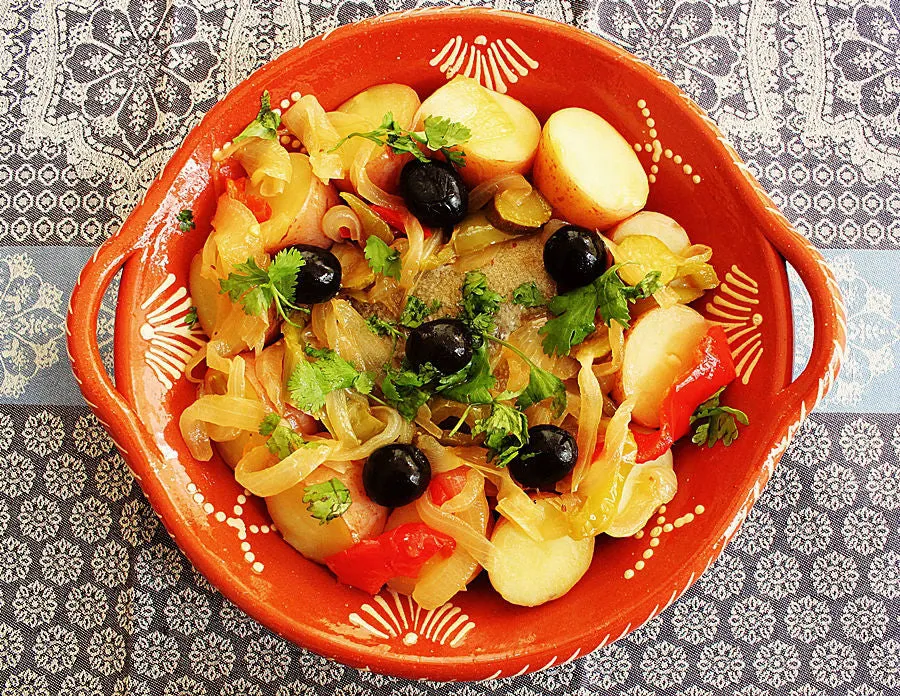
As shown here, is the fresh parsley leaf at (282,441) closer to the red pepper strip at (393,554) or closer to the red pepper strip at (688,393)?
the red pepper strip at (393,554)

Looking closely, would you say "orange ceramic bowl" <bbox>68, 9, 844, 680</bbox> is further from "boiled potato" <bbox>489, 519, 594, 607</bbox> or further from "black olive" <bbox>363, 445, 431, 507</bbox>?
"black olive" <bbox>363, 445, 431, 507</bbox>

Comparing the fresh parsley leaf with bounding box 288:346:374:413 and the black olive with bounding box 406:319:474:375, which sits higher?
the black olive with bounding box 406:319:474:375

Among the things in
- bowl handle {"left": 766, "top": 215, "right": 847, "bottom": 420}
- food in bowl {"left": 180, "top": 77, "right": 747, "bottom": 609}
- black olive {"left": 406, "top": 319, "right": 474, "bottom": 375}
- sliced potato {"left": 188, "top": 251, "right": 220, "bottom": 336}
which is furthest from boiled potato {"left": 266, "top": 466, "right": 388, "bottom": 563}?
bowl handle {"left": 766, "top": 215, "right": 847, "bottom": 420}

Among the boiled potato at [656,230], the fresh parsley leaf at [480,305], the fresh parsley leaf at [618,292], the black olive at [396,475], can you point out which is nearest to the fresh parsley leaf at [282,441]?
the black olive at [396,475]

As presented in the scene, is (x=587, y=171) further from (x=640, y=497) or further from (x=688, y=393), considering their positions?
(x=640, y=497)

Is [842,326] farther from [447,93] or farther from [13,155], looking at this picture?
[13,155]

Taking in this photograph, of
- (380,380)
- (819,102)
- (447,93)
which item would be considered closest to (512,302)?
(380,380)
